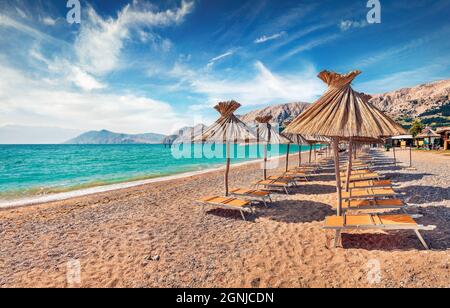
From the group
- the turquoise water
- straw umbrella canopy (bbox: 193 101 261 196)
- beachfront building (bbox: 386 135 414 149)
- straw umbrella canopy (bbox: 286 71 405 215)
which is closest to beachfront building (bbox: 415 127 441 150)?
beachfront building (bbox: 386 135 414 149)

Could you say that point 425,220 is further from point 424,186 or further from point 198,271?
point 198,271

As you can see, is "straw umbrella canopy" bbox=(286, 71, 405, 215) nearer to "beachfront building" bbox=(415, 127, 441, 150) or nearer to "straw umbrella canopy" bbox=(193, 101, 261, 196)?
"straw umbrella canopy" bbox=(193, 101, 261, 196)

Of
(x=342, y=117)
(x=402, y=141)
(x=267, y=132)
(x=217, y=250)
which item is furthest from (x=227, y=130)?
(x=402, y=141)

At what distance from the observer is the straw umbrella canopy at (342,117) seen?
448 centimetres

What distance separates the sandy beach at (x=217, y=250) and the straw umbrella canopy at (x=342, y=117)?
142cm

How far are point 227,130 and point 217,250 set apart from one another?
382 centimetres

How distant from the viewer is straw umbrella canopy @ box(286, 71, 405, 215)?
14.7 feet

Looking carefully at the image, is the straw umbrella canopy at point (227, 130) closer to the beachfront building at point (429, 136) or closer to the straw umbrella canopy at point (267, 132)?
the straw umbrella canopy at point (267, 132)

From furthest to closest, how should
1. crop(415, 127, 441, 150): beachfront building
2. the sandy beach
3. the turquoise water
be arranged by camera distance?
crop(415, 127, 441, 150): beachfront building < the turquoise water < the sandy beach

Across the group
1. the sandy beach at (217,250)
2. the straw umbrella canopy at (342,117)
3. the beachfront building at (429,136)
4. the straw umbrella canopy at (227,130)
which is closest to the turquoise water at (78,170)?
the sandy beach at (217,250)

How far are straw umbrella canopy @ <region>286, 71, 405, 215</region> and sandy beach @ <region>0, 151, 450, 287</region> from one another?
55.7 inches
